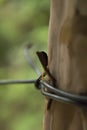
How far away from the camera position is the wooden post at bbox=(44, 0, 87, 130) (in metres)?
0.47

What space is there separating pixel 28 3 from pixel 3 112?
57 centimetres

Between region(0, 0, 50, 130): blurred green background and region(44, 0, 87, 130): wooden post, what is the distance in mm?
1442

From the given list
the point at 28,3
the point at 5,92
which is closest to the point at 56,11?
the point at 5,92

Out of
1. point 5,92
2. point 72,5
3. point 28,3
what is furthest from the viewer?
point 28,3

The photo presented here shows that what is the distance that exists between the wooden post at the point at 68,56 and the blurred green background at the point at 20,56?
1.44 m

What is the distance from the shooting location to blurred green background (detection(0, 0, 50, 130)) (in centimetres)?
207

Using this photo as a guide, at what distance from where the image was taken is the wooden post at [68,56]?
18.5 inches

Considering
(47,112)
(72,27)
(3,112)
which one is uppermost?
(72,27)

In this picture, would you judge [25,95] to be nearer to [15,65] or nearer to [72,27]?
[15,65]

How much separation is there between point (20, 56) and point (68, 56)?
67.3 inches

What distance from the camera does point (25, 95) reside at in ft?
6.97

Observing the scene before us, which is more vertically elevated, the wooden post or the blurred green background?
the wooden post

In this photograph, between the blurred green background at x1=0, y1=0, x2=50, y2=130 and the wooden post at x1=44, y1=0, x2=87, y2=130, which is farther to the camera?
the blurred green background at x1=0, y1=0, x2=50, y2=130

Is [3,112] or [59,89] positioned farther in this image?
[3,112]
